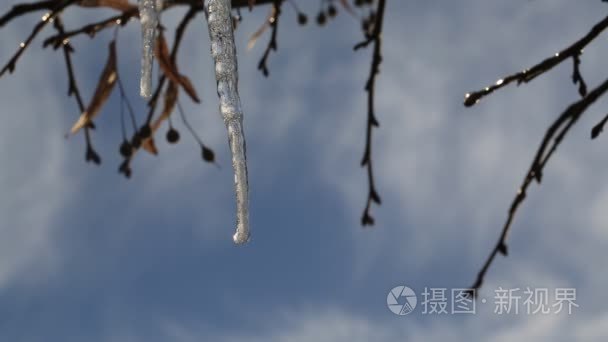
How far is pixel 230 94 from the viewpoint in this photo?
3.64ft

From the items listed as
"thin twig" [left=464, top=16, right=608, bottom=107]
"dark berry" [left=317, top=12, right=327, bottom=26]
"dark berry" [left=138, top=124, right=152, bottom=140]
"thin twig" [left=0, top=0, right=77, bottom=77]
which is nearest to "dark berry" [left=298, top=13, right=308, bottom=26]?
"dark berry" [left=317, top=12, right=327, bottom=26]

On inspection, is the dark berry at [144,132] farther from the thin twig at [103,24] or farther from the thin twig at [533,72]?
the thin twig at [533,72]

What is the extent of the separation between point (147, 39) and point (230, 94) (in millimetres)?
135

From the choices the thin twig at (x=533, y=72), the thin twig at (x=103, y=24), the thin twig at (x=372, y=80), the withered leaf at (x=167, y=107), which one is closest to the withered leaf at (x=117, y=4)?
the thin twig at (x=103, y=24)

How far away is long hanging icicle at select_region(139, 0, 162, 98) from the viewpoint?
3.65 ft

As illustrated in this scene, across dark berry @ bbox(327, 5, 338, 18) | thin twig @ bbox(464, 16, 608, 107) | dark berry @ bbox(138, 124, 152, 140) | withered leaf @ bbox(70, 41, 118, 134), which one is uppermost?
dark berry @ bbox(327, 5, 338, 18)

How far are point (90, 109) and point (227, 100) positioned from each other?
650 millimetres

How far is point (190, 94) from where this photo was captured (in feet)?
5.49

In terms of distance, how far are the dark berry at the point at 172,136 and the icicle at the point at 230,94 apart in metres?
0.67

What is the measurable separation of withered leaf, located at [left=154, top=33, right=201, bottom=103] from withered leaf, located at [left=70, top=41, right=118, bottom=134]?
0.09 metres

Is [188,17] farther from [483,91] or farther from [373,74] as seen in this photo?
[483,91]

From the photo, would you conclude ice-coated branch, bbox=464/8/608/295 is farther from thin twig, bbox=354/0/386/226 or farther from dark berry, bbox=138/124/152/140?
dark berry, bbox=138/124/152/140

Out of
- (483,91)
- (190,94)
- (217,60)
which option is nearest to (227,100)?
(217,60)

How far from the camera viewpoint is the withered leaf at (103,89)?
1.66 m
